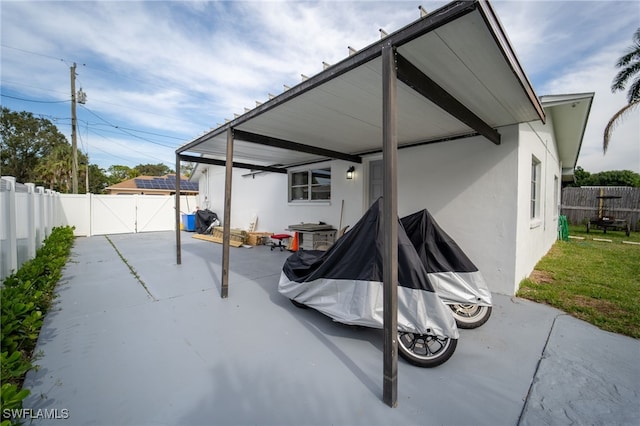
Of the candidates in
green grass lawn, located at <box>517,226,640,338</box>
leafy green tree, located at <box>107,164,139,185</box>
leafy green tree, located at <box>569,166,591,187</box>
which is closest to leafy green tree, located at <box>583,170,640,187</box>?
leafy green tree, located at <box>569,166,591,187</box>

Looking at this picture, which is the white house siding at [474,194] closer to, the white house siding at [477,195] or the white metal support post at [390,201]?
the white house siding at [477,195]

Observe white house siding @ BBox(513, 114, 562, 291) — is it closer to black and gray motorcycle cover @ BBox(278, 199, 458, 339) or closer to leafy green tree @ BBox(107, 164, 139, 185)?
black and gray motorcycle cover @ BBox(278, 199, 458, 339)

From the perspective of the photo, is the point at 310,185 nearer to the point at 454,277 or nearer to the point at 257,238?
the point at 257,238

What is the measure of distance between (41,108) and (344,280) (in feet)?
77.5

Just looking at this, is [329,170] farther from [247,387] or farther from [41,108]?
[41,108]

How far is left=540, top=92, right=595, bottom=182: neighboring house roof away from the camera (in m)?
4.21

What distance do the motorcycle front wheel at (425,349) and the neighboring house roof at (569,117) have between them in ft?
13.7

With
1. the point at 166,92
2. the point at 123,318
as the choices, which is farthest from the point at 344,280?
the point at 166,92

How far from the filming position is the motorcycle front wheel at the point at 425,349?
87.2 inches

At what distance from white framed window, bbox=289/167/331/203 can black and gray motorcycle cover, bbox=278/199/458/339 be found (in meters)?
4.38

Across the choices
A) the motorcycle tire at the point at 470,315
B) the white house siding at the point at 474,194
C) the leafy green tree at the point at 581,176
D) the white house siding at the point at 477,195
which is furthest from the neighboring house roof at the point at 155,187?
the leafy green tree at the point at 581,176

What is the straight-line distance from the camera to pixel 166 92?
12.5 m

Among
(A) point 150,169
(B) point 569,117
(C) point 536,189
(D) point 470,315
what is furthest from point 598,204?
(A) point 150,169

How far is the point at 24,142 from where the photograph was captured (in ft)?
75.1
